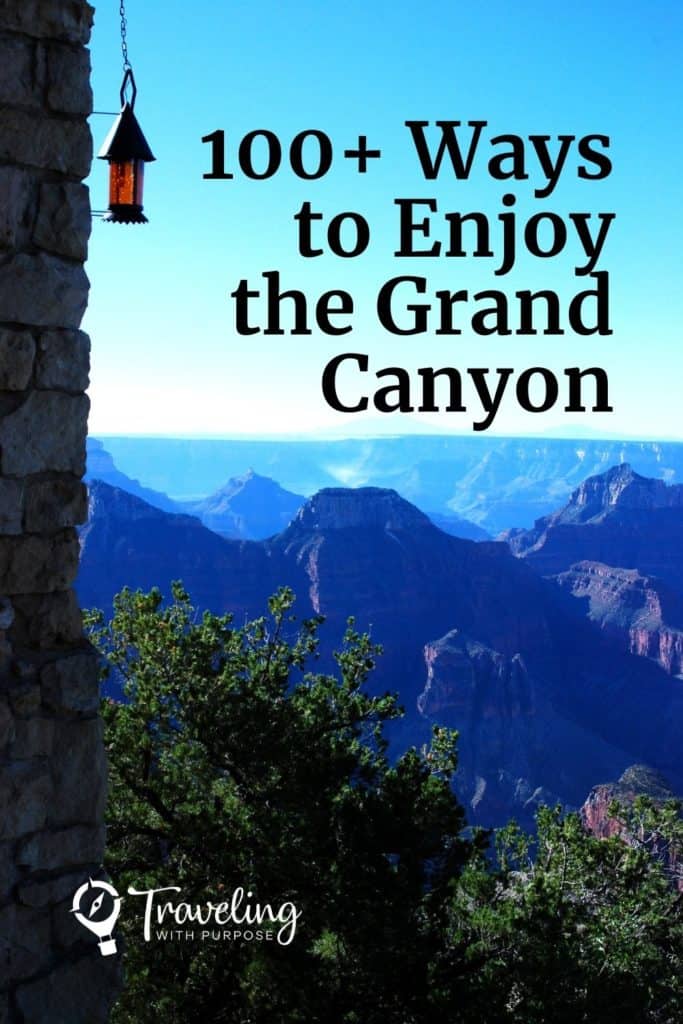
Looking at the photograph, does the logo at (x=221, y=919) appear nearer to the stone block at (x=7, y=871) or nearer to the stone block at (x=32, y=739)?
the stone block at (x=7, y=871)

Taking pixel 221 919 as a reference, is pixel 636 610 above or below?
below

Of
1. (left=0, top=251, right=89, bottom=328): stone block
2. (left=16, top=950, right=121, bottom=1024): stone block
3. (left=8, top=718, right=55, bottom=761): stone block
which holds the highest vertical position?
(left=0, top=251, right=89, bottom=328): stone block

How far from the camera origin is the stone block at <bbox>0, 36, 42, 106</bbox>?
11.6 feet

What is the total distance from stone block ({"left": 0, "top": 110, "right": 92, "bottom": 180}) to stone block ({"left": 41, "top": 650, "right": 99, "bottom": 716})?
1.84 meters

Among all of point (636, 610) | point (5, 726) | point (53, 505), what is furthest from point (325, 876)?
point (636, 610)

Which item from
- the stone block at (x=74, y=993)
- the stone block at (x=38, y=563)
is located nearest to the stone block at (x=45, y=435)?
the stone block at (x=38, y=563)

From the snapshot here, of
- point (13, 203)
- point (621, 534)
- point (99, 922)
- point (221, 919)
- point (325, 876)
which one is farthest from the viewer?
point (621, 534)

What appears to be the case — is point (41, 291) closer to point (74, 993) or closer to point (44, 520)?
point (44, 520)

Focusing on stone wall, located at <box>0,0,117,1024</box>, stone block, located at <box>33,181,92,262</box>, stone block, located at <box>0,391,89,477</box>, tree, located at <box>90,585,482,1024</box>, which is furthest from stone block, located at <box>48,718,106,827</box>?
tree, located at <box>90,585,482,1024</box>

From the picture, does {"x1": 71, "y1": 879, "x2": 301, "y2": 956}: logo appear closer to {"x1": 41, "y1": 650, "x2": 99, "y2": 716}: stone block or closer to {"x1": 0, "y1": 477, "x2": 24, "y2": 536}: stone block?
{"x1": 41, "y1": 650, "x2": 99, "y2": 716}: stone block

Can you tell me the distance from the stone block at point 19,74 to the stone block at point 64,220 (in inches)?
11.9

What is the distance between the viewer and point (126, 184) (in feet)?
15.2

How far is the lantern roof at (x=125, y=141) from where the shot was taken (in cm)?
455

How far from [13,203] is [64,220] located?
0.66 ft
